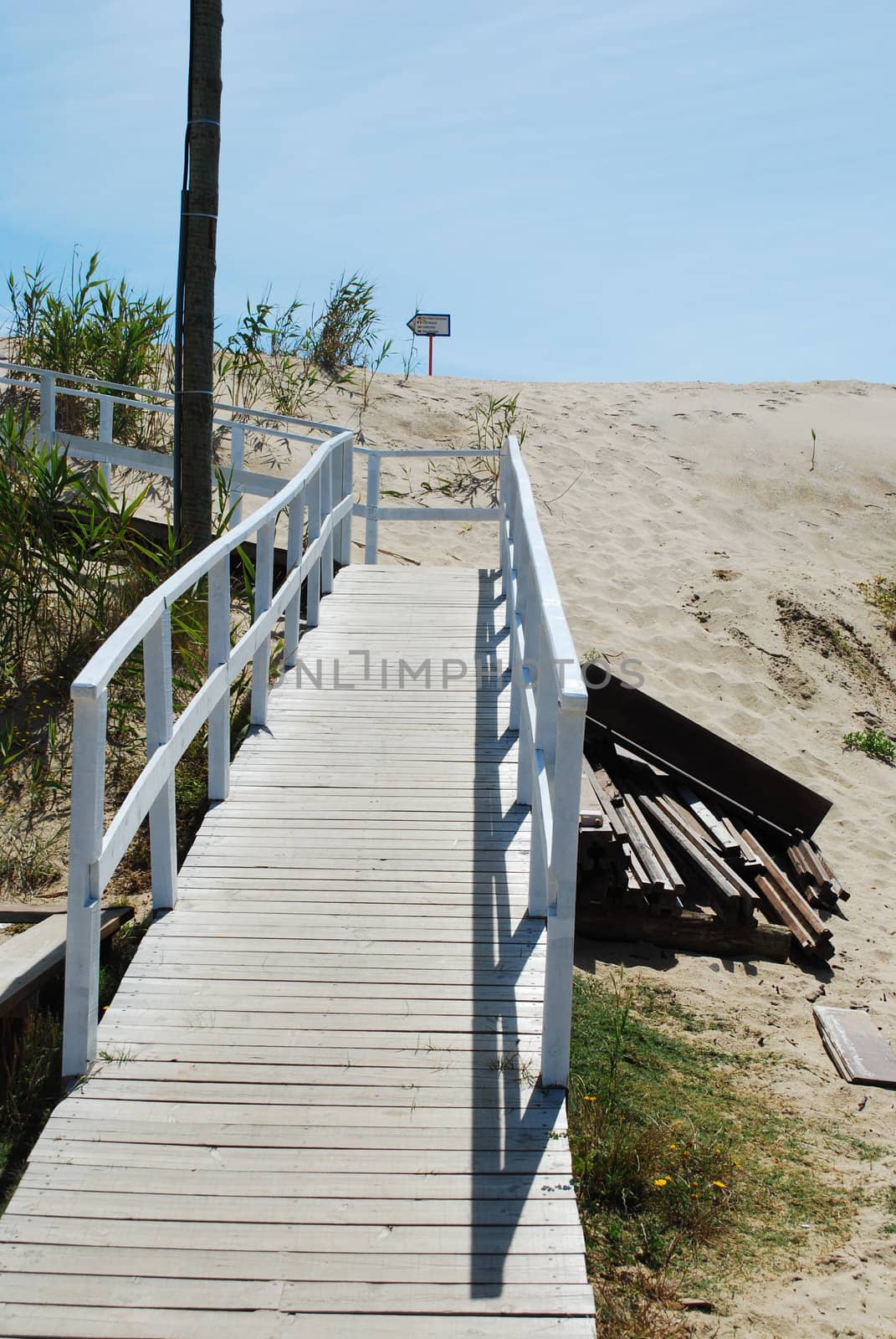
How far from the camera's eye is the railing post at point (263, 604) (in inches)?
245

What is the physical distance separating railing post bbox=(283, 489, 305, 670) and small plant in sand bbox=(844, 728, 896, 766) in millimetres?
5456

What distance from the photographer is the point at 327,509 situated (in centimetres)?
889

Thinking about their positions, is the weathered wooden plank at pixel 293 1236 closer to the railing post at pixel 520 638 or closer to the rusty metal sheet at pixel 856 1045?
the railing post at pixel 520 638

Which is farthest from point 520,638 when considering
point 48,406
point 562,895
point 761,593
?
point 48,406

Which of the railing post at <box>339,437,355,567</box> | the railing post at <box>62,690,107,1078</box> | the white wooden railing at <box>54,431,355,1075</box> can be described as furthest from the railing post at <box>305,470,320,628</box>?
the railing post at <box>62,690,107,1078</box>

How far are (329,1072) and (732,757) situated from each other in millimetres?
4829

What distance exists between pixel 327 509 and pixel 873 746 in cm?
535

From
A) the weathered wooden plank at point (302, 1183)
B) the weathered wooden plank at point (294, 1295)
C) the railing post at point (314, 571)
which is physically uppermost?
the railing post at point (314, 571)

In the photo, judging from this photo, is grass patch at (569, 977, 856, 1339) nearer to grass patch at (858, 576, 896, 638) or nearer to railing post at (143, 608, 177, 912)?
railing post at (143, 608, 177, 912)

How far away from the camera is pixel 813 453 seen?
18.5m

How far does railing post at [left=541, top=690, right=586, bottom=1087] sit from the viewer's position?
350 cm

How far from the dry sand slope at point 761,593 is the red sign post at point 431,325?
1087 mm

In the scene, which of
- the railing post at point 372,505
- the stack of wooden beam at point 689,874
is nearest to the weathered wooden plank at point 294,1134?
the stack of wooden beam at point 689,874

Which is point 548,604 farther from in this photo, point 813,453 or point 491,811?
point 813,453
